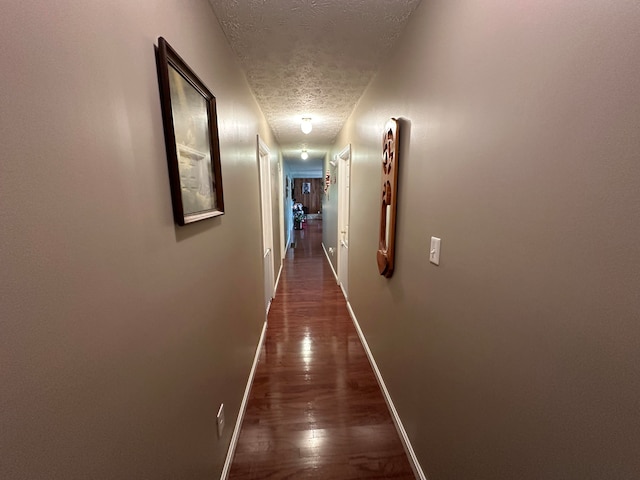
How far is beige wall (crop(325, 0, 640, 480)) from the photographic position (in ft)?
1.64

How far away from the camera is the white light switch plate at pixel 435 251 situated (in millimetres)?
1112

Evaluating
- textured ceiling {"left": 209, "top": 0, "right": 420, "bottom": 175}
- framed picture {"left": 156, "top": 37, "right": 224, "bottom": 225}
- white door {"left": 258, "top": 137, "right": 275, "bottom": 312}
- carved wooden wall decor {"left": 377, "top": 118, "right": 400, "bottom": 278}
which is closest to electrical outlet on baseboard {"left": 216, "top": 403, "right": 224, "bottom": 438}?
framed picture {"left": 156, "top": 37, "right": 224, "bottom": 225}

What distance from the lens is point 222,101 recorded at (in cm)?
137

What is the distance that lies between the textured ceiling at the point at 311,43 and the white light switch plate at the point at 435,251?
115 cm

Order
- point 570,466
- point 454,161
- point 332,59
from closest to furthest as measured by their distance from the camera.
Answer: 1. point 570,466
2. point 454,161
3. point 332,59

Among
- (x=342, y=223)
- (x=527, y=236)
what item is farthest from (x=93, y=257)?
(x=342, y=223)

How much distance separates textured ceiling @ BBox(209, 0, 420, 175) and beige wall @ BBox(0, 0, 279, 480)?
409 mm

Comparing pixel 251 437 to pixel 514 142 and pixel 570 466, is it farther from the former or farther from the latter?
pixel 514 142

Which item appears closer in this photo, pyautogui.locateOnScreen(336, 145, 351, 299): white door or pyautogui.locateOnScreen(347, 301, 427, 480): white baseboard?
pyautogui.locateOnScreen(347, 301, 427, 480): white baseboard

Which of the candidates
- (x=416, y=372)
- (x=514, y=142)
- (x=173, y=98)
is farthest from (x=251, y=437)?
(x=514, y=142)

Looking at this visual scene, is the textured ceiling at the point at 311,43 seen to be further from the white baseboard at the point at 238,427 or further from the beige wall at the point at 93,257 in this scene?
the white baseboard at the point at 238,427

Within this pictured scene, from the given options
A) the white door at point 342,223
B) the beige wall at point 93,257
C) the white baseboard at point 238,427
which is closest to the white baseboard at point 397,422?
the white baseboard at point 238,427

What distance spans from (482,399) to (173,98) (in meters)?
1.46

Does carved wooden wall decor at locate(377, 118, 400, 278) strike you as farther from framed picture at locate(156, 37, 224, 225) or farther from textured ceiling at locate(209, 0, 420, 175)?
framed picture at locate(156, 37, 224, 225)
